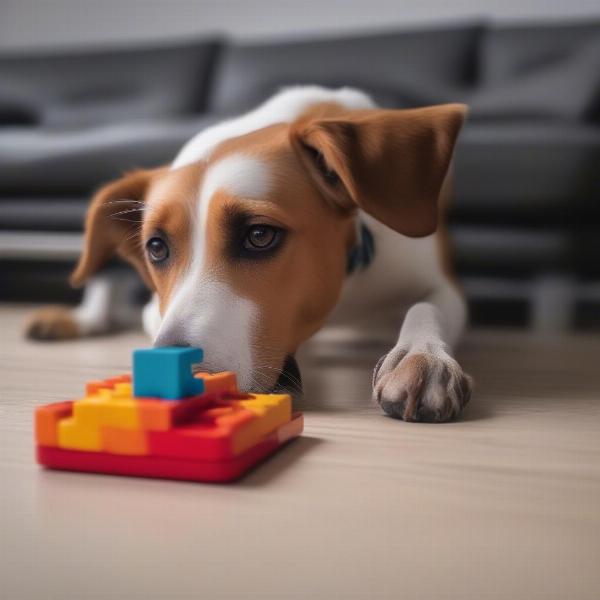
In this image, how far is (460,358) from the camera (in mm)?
1623

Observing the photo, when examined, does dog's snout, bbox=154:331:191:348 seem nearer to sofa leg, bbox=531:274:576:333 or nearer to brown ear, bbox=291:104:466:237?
brown ear, bbox=291:104:466:237

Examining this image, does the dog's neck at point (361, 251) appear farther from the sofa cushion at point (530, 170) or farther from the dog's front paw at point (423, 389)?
the sofa cushion at point (530, 170)

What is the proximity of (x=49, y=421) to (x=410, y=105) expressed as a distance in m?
2.29

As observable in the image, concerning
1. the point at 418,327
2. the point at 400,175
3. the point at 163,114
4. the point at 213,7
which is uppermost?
the point at 213,7

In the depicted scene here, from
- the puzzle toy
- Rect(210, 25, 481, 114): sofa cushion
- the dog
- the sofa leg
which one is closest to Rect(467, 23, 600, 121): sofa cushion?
Rect(210, 25, 481, 114): sofa cushion

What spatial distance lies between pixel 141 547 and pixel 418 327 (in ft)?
2.37

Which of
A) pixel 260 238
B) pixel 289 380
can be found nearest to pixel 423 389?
pixel 289 380

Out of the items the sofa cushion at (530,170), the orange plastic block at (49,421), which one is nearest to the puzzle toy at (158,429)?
the orange plastic block at (49,421)

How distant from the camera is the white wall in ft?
12.2

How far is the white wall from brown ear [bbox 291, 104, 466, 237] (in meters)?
2.86

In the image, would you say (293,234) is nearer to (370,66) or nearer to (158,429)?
(158,429)

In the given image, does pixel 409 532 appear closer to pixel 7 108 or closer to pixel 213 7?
pixel 7 108

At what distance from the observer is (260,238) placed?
1090 millimetres

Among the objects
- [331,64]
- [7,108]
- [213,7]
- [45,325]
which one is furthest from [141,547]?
[213,7]
